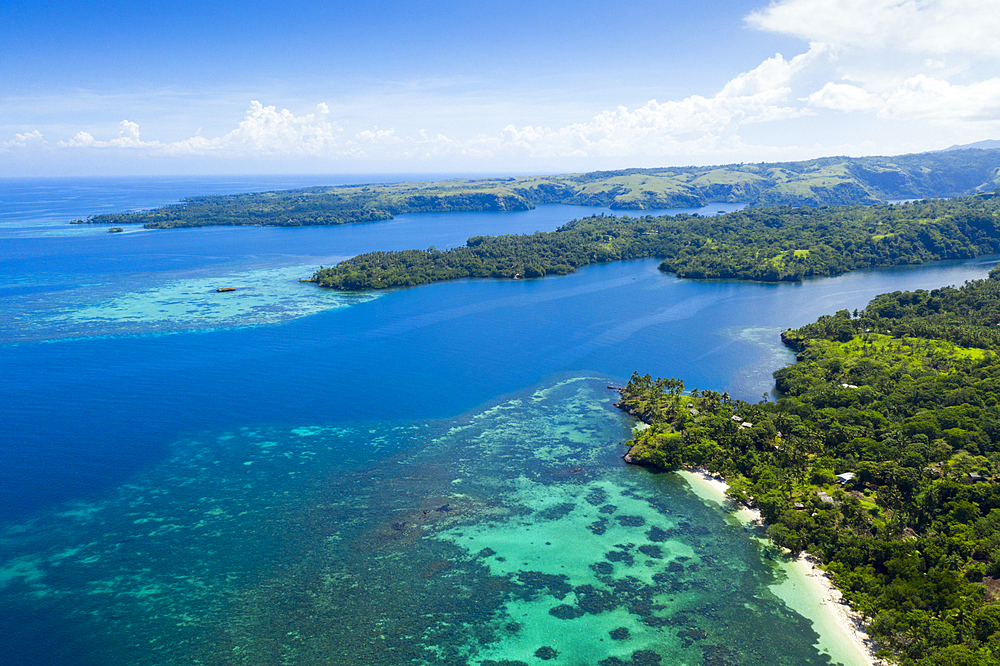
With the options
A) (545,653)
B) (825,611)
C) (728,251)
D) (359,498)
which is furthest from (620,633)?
(728,251)

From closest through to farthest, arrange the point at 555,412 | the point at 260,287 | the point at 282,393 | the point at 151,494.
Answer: the point at 151,494
the point at 555,412
the point at 282,393
the point at 260,287

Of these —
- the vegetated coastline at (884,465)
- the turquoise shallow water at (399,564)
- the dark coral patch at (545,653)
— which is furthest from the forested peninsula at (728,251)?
the dark coral patch at (545,653)

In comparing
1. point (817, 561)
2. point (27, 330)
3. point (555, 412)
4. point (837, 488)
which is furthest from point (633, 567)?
point (27, 330)

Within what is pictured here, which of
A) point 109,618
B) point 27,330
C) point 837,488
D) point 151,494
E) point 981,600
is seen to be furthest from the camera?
point 27,330

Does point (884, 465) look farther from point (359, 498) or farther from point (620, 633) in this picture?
point (359, 498)

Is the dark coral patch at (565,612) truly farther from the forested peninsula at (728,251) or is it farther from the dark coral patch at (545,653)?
the forested peninsula at (728,251)

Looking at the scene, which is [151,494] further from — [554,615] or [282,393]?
[554,615]
